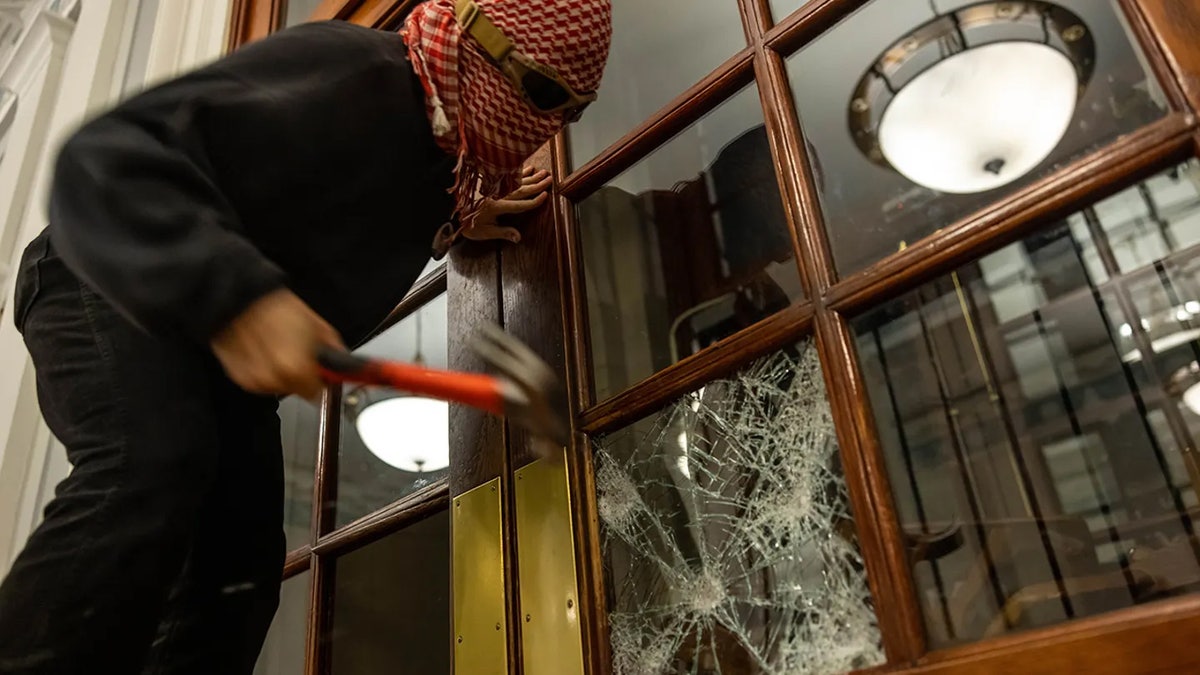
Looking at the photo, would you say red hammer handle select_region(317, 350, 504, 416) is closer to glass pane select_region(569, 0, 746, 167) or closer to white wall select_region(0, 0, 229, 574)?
glass pane select_region(569, 0, 746, 167)

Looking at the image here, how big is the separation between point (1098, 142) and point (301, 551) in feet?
3.36

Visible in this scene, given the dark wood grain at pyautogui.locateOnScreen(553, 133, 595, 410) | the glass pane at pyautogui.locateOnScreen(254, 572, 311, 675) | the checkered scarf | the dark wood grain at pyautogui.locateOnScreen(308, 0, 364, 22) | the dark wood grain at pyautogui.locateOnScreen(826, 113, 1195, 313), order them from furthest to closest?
the dark wood grain at pyautogui.locateOnScreen(308, 0, 364, 22) < the glass pane at pyautogui.locateOnScreen(254, 572, 311, 675) < the dark wood grain at pyautogui.locateOnScreen(553, 133, 595, 410) < the checkered scarf < the dark wood grain at pyautogui.locateOnScreen(826, 113, 1195, 313)

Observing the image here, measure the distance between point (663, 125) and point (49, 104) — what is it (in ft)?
5.73

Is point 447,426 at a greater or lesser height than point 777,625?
greater

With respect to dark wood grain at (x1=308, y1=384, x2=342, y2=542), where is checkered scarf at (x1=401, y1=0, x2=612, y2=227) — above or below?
above

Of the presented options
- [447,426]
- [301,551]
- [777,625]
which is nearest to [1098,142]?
[777,625]

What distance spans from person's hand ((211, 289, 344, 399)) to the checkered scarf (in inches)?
11.6

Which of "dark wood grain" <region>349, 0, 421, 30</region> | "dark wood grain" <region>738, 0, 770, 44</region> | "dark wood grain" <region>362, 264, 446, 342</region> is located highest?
"dark wood grain" <region>349, 0, 421, 30</region>

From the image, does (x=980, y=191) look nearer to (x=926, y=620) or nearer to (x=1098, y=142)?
(x=1098, y=142)

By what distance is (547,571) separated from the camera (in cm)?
87

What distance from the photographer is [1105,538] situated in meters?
0.61

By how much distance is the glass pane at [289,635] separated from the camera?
3.89ft

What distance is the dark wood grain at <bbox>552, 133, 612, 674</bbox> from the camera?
82cm

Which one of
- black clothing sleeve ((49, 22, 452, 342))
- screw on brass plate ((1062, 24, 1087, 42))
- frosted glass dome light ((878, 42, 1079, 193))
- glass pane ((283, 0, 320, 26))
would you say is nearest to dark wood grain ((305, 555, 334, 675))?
black clothing sleeve ((49, 22, 452, 342))
